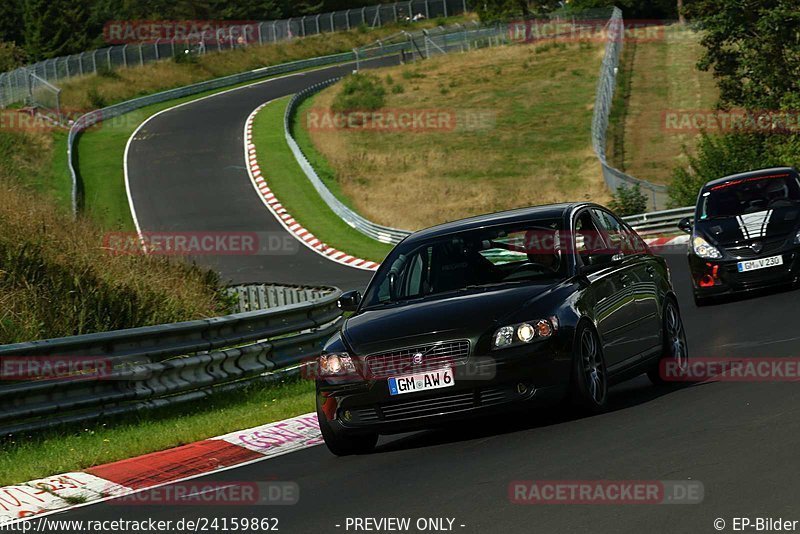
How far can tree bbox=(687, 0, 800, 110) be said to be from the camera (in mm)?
40625

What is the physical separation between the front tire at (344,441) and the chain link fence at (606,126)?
1168 inches

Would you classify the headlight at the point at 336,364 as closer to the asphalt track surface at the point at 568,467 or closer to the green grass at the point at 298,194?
the asphalt track surface at the point at 568,467

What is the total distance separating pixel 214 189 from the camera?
47031mm

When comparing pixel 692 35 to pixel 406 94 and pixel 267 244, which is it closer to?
pixel 406 94

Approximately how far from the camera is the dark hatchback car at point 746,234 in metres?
16.8

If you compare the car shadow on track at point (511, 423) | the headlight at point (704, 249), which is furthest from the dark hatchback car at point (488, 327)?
the headlight at point (704, 249)

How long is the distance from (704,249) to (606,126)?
126ft

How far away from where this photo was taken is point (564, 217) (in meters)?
9.88

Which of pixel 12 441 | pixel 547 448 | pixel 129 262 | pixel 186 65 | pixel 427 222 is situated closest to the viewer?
pixel 547 448

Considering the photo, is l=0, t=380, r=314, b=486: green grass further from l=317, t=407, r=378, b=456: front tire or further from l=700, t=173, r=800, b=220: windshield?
l=700, t=173, r=800, b=220: windshield

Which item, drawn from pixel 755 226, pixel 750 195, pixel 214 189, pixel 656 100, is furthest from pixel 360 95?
pixel 755 226

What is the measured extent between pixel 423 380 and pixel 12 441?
156 inches

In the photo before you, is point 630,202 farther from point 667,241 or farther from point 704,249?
point 704,249

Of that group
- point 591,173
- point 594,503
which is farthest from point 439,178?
point 594,503
